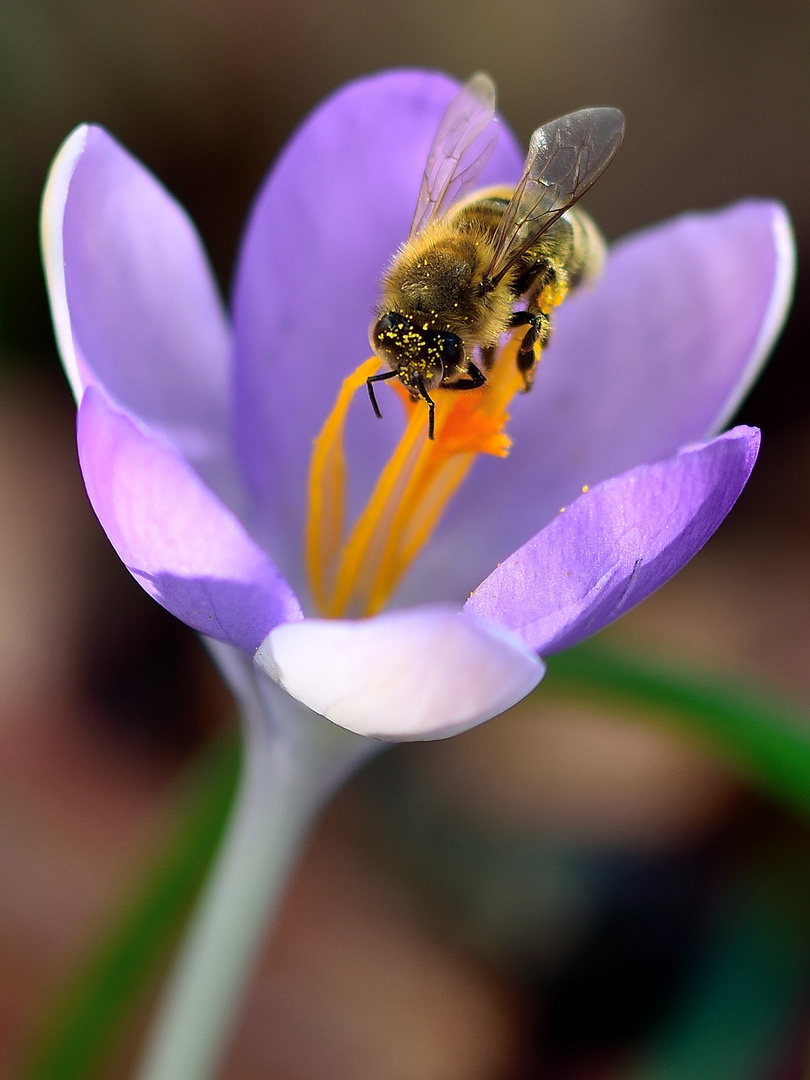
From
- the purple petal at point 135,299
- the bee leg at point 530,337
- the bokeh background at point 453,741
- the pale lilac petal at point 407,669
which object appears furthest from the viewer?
the bokeh background at point 453,741

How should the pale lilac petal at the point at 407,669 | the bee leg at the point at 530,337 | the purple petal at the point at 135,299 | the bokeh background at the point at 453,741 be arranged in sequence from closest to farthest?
the pale lilac petal at the point at 407,669 → the purple petal at the point at 135,299 → the bee leg at the point at 530,337 → the bokeh background at the point at 453,741

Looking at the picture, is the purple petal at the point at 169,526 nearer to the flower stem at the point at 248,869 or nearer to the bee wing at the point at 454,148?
the flower stem at the point at 248,869

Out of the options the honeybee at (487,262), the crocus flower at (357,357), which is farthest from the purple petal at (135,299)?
the honeybee at (487,262)

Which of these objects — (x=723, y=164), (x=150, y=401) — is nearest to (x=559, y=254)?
(x=150, y=401)

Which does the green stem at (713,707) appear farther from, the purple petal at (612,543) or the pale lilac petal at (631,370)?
the purple petal at (612,543)

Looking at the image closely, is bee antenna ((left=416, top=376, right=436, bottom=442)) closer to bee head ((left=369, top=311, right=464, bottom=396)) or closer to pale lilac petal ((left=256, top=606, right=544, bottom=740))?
bee head ((left=369, top=311, right=464, bottom=396))

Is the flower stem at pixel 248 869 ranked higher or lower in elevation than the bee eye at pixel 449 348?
lower

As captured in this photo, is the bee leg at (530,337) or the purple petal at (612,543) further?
the bee leg at (530,337)

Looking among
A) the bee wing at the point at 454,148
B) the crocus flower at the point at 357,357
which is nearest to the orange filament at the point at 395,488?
the crocus flower at the point at 357,357

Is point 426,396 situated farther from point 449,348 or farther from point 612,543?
point 612,543
